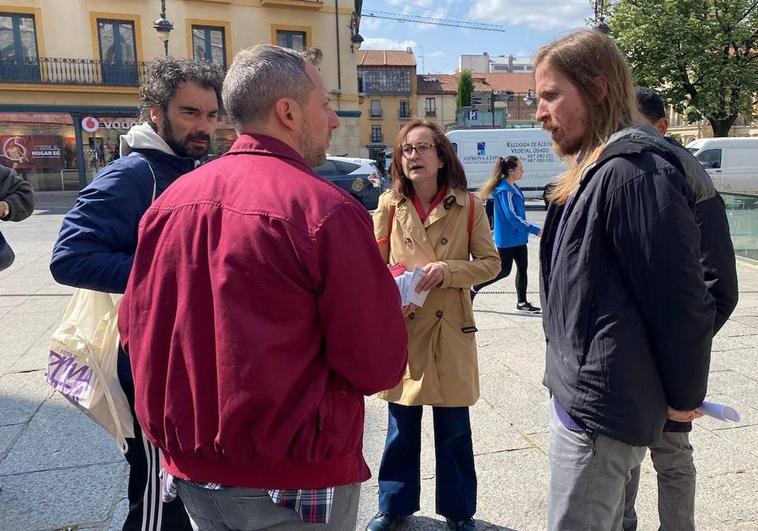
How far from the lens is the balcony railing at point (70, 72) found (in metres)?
22.8

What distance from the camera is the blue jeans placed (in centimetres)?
268

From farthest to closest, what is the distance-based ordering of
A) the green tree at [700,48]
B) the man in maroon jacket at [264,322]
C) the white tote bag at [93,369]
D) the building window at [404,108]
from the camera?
the building window at [404,108], the green tree at [700,48], the white tote bag at [93,369], the man in maroon jacket at [264,322]

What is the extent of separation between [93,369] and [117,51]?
83.5 ft

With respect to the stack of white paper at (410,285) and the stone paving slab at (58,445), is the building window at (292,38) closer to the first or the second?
the stone paving slab at (58,445)

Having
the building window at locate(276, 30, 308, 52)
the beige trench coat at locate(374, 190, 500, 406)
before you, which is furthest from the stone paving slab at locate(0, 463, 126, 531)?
the building window at locate(276, 30, 308, 52)

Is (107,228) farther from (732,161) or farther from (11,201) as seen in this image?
(732,161)

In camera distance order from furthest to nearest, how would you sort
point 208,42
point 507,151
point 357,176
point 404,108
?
point 404,108
point 208,42
point 507,151
point 357,176

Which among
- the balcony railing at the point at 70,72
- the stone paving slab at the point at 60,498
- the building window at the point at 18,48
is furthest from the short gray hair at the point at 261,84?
the building window at the point at 18,48

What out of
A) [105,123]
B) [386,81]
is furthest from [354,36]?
[386,81]

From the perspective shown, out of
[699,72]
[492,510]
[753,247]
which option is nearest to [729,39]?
[699,72]

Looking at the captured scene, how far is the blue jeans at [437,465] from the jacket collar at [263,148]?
64.9 inches

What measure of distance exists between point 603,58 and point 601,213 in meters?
0.49

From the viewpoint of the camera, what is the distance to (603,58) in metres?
1.75

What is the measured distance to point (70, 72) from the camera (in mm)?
23391
